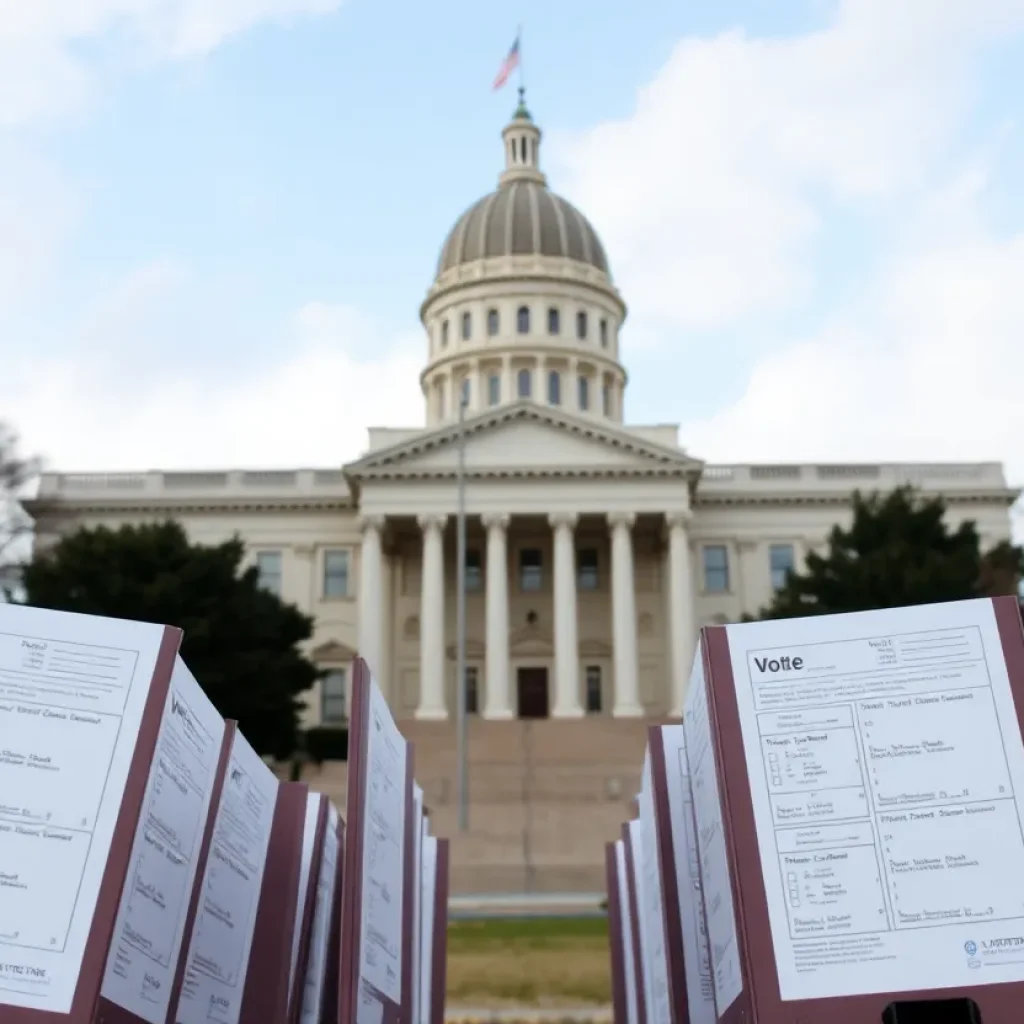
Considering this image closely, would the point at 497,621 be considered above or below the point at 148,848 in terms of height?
above

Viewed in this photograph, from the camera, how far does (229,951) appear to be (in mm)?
6008

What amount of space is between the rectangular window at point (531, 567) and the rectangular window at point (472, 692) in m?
4.47

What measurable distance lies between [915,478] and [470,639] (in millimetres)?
21457

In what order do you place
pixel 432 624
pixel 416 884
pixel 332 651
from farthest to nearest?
pixel 332 651, pixel 432 624, pixel 416 884

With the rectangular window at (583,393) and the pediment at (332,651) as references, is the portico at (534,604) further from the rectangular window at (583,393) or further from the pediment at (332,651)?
the rectangular window at (583,393)

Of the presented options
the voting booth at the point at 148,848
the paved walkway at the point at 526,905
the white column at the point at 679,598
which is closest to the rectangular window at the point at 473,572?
the white column at the point at 679,598

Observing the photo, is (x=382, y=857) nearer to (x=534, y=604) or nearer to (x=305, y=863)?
(x=305, y=863)

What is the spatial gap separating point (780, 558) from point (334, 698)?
2043 cm

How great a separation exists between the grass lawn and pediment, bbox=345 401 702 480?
3336 centimetres

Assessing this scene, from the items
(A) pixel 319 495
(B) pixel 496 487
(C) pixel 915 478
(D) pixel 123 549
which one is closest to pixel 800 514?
(C) pixel 915 478

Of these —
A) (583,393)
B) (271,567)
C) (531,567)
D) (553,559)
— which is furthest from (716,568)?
(271,567)

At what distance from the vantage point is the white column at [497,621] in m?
51.4

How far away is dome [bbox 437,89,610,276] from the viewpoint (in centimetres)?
7425

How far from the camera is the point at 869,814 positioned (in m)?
4.66
